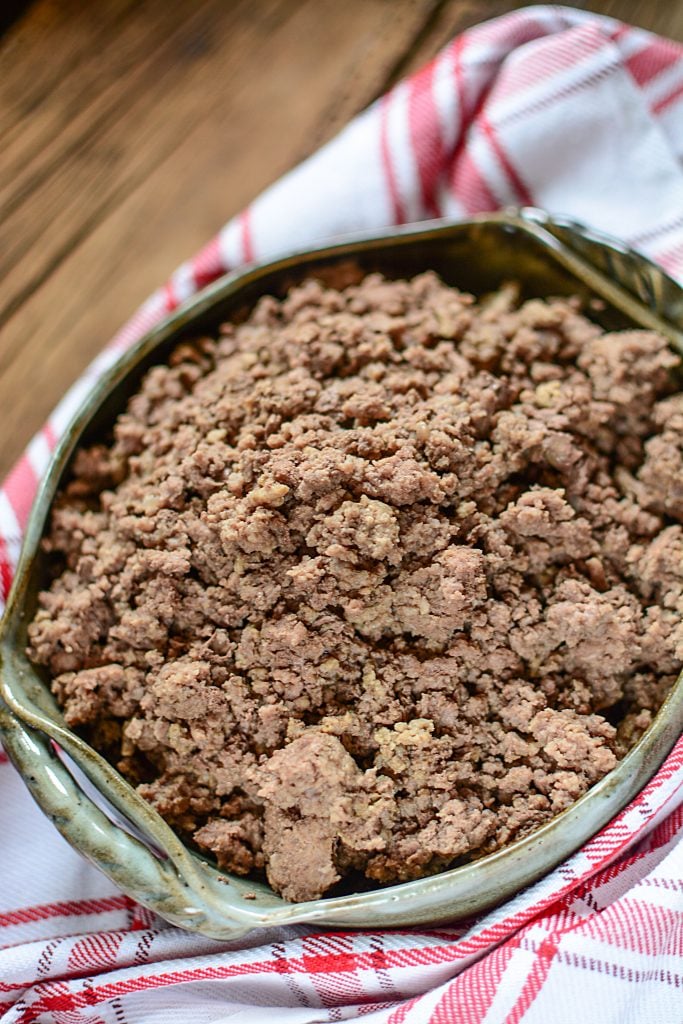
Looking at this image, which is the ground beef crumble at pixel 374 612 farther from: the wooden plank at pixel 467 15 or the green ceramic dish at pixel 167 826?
the wooden plank at pixel 467 15

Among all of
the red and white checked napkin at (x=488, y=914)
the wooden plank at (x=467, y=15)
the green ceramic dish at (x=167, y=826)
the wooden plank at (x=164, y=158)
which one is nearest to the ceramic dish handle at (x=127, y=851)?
the green ceramic dish at (x=167, y=826)

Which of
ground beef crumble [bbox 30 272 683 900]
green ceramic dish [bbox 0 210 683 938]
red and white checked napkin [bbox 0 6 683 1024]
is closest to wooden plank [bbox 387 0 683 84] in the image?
red and white checked napkin [bbox 0 6 683 1024]

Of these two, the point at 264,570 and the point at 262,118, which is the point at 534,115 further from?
the point at 264,570

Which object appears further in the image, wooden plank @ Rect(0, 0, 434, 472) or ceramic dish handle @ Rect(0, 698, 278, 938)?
wooden plank @ Rect(0, 0, 434, 472)

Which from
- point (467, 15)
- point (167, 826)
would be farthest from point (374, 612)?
point (467, 15)

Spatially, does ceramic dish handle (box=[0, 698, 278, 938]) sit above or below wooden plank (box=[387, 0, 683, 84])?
below

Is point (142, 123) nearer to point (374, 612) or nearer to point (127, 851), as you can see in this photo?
point (374, 612)

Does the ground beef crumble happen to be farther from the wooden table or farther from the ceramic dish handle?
the wooden table
